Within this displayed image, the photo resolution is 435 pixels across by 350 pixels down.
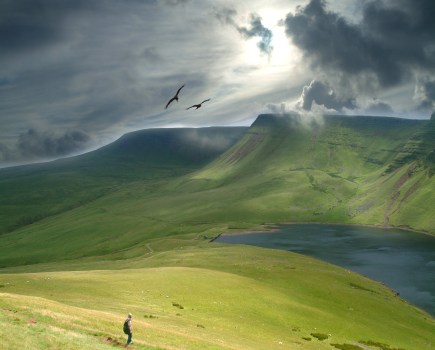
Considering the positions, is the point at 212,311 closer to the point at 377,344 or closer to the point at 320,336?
the point at 320,336

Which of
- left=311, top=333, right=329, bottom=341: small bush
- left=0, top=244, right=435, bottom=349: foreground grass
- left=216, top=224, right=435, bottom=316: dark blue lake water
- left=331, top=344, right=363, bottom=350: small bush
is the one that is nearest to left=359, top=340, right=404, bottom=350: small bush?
left=0, top=244, right=435, bottom=349: foreground grass

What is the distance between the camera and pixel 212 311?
61781mm

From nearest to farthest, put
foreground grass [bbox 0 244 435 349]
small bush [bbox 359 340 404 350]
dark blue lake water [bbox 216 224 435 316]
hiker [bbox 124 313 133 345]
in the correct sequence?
hiker [bbox 124 313 133 345]
foreground grass [bbox 0 244 435 349]
small bush [bbox 359 340 404 350]
dark blue lake water [bbox 216 224 435 316]

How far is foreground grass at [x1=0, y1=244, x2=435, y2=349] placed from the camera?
37.5 metres

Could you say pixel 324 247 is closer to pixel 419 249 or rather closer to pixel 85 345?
pixel 419 249

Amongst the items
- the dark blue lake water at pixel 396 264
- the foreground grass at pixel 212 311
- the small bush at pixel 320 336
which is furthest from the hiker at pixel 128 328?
the dark blue lake water at pixel 396 264

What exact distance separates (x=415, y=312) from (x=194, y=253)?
67.5 m

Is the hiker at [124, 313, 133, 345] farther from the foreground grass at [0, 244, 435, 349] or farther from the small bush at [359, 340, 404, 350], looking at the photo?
the small bush at [359, 340, 404, 350]

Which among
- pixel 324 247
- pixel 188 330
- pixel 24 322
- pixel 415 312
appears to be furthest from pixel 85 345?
pixel 324 247

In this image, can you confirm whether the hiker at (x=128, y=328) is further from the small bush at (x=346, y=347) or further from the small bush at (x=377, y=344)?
the small bush at (x=377, y=344)

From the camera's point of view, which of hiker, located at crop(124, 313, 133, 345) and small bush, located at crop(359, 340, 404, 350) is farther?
small bush, located at crop(359, 340, 404, 350)

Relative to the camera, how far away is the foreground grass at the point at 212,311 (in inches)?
1476

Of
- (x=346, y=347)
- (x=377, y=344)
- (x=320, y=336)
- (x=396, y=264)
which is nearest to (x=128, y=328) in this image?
(x=320, y=336)

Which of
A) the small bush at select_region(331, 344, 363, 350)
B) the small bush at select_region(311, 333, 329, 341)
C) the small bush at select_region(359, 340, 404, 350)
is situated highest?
the small bush at select_region(311, 333, 329, 341)
